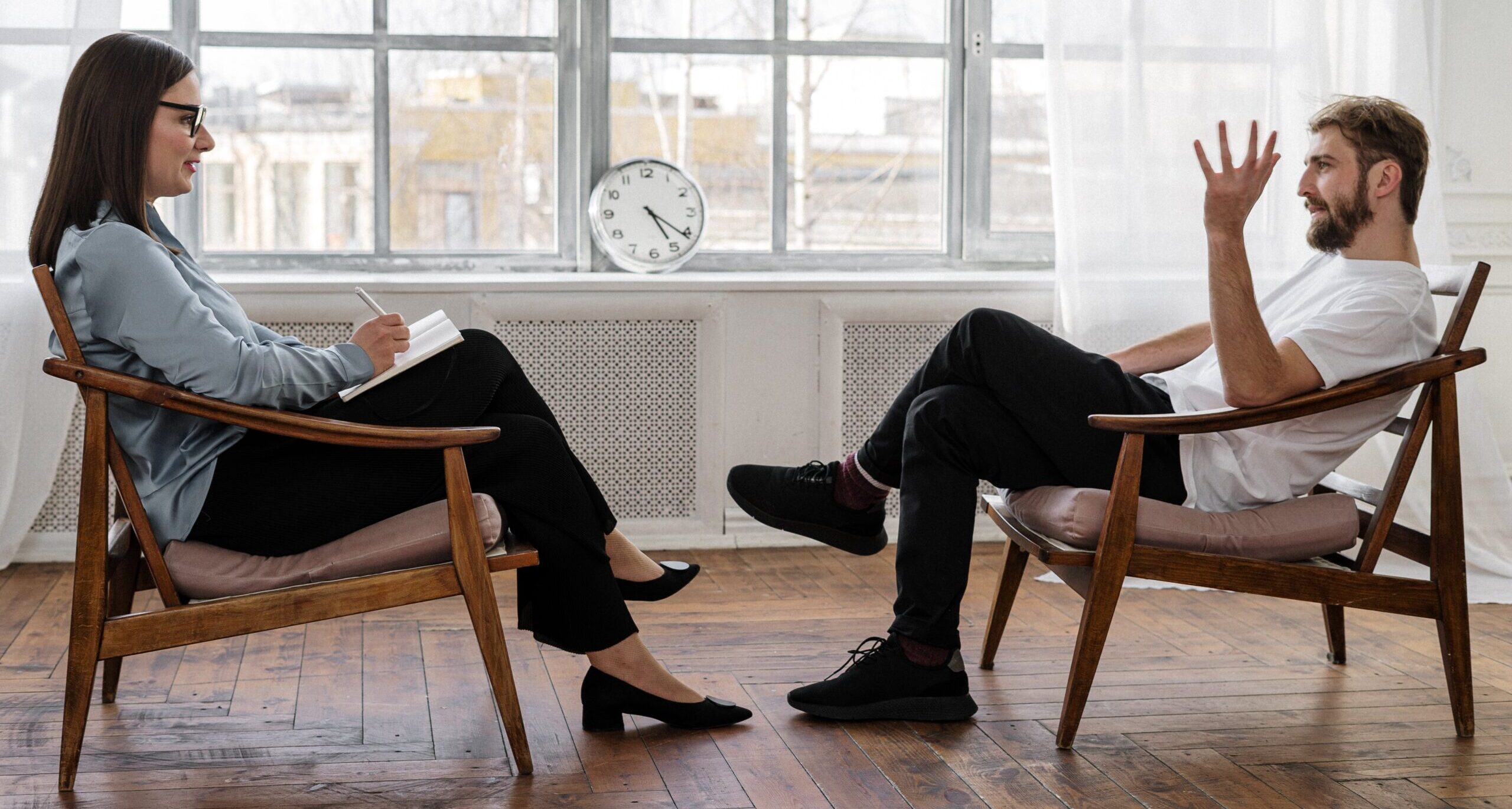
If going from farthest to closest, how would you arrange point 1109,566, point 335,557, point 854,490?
point 854,490 < point 1109,566 < point 335,557

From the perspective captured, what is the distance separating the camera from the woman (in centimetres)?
188

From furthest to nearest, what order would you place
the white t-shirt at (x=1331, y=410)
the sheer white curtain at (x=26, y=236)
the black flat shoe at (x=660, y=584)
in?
the sheer white curtain at (x=26, y=236) < the black flat shoe at (x=660, y=584) < the white t-shirt at (x=1331, y=410)

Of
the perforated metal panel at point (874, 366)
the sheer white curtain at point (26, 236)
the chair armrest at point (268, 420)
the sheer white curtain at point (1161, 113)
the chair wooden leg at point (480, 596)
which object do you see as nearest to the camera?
the chair armrest at point (268, 420)

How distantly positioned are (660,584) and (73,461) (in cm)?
197

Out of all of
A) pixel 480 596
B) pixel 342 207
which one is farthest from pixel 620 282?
pixel 480 596

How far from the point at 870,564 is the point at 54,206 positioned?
85.9 inches

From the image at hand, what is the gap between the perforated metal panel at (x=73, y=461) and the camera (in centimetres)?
348

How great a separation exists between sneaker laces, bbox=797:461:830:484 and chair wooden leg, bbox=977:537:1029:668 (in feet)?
1.30

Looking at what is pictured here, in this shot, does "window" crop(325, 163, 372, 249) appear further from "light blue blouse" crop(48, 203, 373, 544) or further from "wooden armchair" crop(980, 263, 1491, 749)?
"wooden armchair" crop(980, 263, 1491, 749)

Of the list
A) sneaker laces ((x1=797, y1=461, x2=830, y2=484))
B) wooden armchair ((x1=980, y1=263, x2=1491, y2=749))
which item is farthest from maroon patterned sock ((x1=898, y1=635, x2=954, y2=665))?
sneaker laces ((x1=797, y1=461, x2=830, y2=484))

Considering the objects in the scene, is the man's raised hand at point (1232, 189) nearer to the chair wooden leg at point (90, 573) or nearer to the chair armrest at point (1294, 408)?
the chair armrest at point (1294, 408)

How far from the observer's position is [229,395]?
6.23ft

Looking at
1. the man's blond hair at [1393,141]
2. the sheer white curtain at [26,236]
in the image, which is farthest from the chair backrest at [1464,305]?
the sheer white curtain at [26,236]

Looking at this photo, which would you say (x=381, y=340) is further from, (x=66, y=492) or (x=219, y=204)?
(x=219, y=204)
